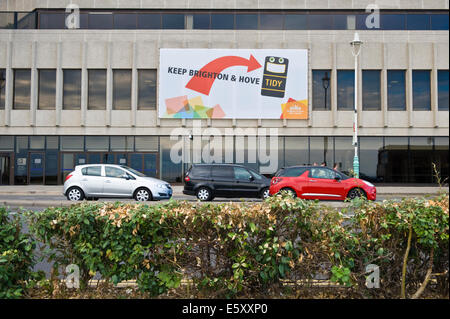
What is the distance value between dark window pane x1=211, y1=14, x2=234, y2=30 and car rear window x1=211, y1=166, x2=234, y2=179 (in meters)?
14.6

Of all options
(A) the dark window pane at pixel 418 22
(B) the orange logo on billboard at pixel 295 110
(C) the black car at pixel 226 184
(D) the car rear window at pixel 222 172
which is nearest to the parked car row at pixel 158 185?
(C) the black car at pixel 226 184

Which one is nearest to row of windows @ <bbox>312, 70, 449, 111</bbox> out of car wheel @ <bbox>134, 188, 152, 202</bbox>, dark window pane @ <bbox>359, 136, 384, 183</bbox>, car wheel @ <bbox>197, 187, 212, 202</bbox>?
dark window pane @ <bbox>359, 136, 384, 183</bbox>

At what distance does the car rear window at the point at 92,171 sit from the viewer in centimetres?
1633

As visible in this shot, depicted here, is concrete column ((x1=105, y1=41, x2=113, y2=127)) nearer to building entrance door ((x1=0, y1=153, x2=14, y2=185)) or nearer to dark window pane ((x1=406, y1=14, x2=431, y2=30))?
building entrance door ((x1=0, y1=153, x2=14, y2=185))

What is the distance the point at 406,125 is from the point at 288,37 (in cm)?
1088

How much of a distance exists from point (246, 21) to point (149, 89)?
8.92m

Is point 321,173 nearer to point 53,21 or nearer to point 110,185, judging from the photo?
point 110,185

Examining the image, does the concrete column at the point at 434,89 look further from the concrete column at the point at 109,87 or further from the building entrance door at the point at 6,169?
the building entrance door at the point at 6,169

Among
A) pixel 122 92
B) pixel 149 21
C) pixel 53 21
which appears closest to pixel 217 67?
pixel 149 21

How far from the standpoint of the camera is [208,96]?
27.5 m

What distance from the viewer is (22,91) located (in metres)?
28.2

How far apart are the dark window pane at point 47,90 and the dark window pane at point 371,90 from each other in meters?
23.2

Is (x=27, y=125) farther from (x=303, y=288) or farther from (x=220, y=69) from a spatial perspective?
(x=303, y=288)

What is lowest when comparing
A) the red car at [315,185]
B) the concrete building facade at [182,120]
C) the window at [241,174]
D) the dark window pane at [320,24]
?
the red car at [315,185]
